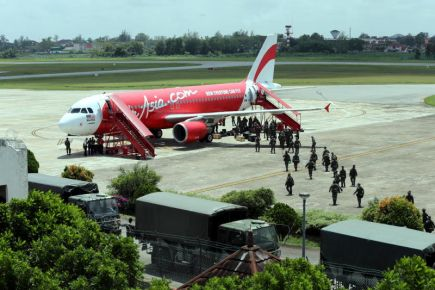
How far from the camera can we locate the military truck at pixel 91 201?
33812 millimetres

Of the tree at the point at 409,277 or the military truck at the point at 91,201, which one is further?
the military truck at the point at 91,201

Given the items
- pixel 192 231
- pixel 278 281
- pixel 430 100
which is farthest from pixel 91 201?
pixel 430 100

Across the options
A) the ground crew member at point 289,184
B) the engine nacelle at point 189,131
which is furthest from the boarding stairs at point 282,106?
the ground crew member at point 289,184

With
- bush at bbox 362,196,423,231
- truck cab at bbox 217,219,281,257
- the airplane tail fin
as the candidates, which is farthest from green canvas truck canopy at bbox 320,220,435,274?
the airplane tail fin

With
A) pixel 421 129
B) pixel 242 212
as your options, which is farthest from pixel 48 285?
pixel 421 129

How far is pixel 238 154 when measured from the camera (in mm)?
58250

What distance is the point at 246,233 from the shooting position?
91.3 feet

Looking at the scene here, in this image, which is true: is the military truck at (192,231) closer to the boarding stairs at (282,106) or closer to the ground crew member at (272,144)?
the ground crew member at (272,144)

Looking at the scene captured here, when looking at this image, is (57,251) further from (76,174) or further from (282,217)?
(76,174)

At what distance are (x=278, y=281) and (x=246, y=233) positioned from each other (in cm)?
987

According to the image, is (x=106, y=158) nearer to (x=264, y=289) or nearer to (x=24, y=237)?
(x=24, y=237)

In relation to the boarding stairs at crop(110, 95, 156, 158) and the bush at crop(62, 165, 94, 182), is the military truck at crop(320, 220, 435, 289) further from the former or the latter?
the boarding stairs at crop(110, 95, 156, 158)

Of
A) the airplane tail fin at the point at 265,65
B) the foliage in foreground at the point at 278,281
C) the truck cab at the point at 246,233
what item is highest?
the airplane tail fin at the point at 265,65

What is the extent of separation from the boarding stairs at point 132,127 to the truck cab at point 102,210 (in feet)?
69.6
